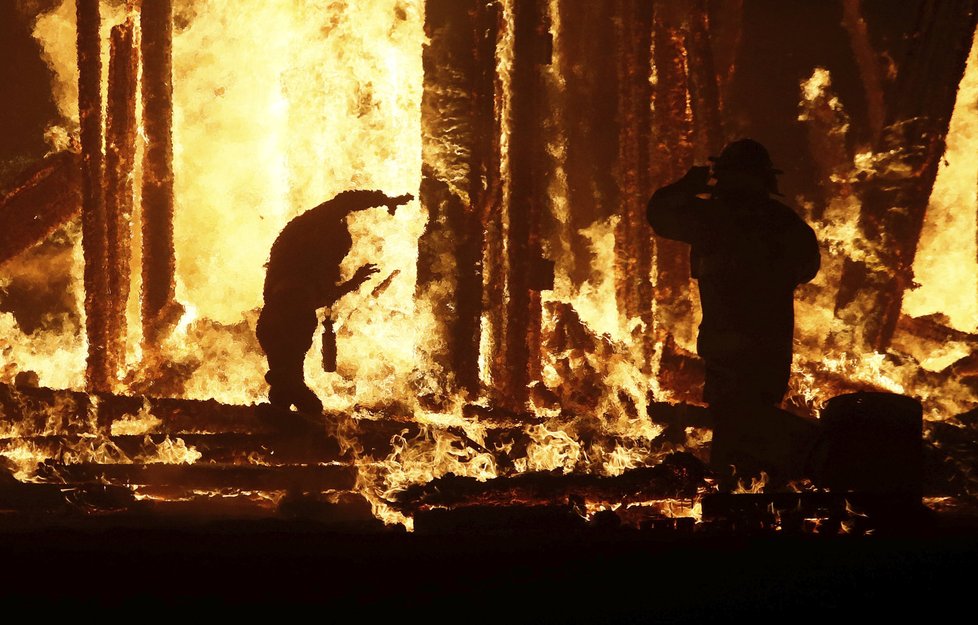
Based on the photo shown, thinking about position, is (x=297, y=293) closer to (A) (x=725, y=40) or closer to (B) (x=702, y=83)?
(B) (x=702, y=83)

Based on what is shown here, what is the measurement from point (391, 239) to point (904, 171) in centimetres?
372

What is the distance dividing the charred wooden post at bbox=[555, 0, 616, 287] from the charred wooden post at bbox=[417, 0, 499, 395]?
0.65 meters

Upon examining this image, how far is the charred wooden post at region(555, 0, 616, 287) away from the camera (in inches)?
208

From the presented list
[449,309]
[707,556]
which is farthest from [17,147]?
[707,556]

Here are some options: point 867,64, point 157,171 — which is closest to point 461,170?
point 157,171

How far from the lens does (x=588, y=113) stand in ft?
17.5

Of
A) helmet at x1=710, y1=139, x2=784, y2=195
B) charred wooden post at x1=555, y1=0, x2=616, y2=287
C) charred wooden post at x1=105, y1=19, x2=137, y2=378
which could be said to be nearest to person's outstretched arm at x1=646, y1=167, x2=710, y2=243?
helmet at x1=710, y1=139, x2=784, y2=195

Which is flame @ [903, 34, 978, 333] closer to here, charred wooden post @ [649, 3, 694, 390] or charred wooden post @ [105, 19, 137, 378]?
charred wooden post @ [649, 3, 694, 390]

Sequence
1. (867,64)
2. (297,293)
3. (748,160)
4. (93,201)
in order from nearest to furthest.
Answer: (748,160), (297,293), (867,64), (93,201)

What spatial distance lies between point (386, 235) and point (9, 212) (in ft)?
9.76

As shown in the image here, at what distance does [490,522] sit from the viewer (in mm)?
3090

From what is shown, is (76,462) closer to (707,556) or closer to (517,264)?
(517,264)

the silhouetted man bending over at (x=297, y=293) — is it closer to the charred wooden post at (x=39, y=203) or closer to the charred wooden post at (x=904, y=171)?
the charred wooden post at (x=39, y=203)

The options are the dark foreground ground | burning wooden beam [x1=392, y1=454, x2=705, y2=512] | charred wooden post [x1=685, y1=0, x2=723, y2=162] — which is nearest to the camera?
the dark foreground ground
